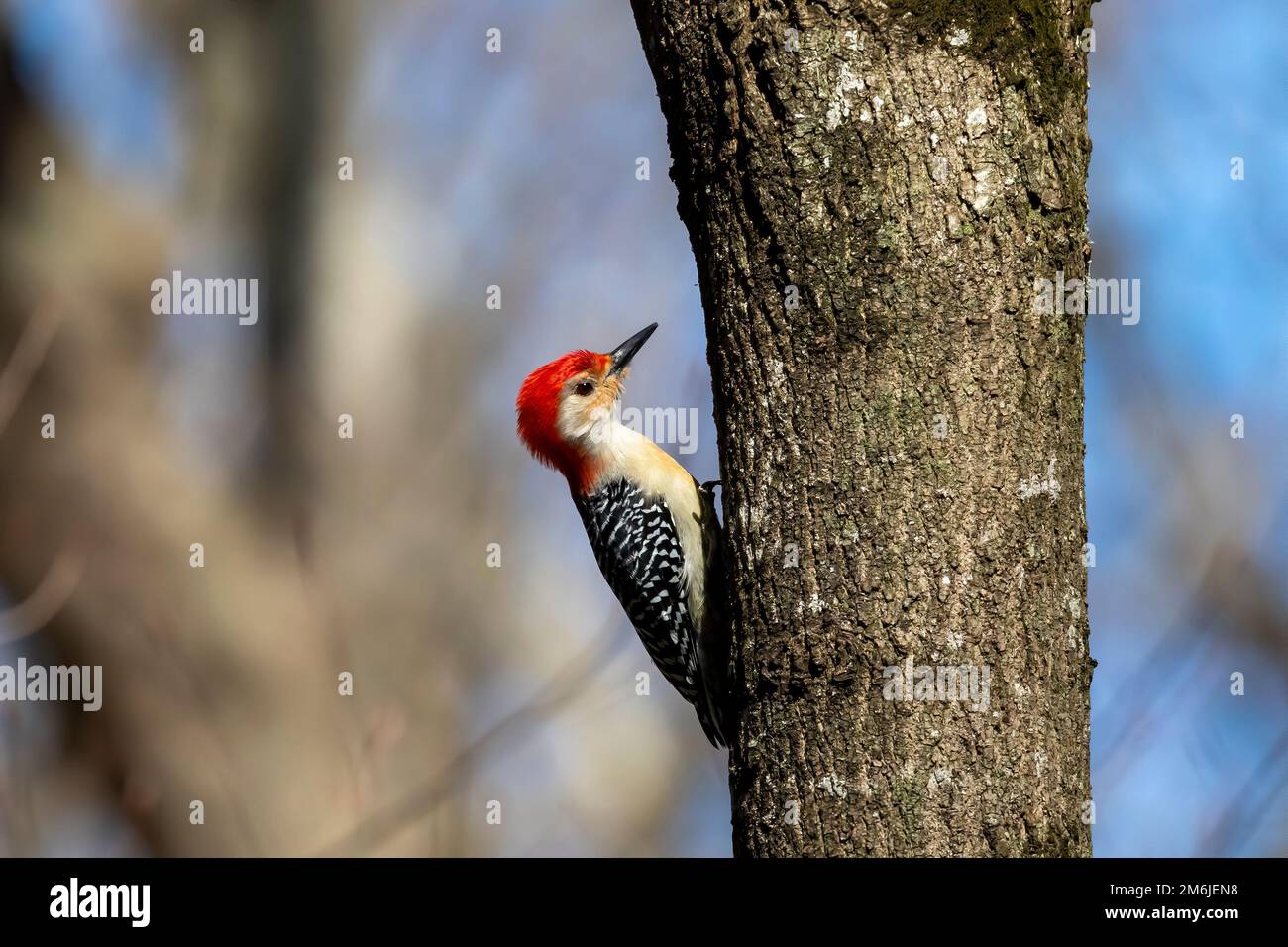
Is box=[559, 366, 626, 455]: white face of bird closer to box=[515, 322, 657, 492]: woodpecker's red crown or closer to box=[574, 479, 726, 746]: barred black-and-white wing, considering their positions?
box=[515, 322, 657, 492]: woodpecker's red crown

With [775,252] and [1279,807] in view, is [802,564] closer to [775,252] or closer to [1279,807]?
[775,252]

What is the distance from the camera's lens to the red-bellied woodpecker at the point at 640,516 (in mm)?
5387

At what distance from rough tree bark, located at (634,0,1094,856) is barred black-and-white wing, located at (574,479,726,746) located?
2.26m

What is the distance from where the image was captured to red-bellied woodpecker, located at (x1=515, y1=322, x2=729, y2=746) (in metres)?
5.39

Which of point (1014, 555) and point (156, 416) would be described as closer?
point (1014, 555)

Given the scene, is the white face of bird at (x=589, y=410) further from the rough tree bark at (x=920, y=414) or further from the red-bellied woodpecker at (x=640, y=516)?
the rough tree bark at (x=920, y=414)

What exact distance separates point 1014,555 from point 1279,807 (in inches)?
260

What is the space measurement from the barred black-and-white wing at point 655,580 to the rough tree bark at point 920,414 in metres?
2.26

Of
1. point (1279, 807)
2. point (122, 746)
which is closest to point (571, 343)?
point (122, 746)

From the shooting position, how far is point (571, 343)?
9.80m

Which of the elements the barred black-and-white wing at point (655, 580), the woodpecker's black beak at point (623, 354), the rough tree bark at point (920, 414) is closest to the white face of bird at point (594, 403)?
the woodpecker's black beak at point (623, 354)

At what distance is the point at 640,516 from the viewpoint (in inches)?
224

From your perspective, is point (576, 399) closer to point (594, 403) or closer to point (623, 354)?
point (594, 403)

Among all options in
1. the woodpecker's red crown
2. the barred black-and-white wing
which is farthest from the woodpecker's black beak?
the barred black-and-white wing
